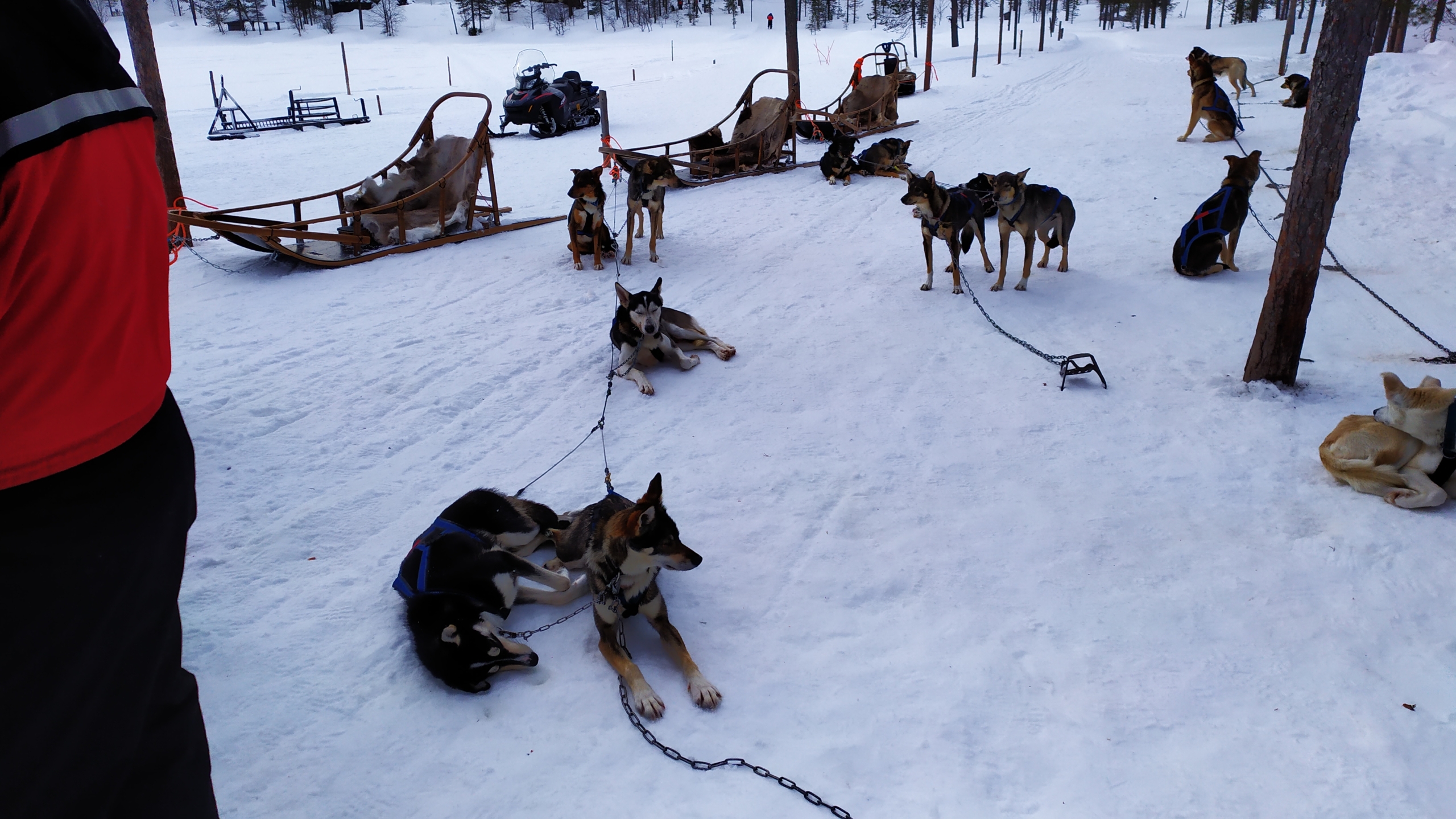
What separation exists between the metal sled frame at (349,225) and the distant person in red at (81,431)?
6.94 meters

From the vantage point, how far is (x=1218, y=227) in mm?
6684

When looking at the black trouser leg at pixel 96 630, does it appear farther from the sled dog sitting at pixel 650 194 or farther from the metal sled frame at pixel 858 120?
the metal sled frame at pixel 858 120

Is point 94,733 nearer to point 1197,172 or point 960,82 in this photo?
point 1197,172

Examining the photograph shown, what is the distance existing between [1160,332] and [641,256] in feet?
15.0

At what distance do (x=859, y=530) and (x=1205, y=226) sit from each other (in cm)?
478

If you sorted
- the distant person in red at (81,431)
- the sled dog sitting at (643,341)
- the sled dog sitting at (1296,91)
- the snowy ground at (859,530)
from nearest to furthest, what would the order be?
1. the distant person in red at (81,431)
2. the snowy ground at (859,530)
3. the sled dog sitting at (643,341)
4. the sled dog sitting at (1296,91)

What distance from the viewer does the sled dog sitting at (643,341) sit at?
538 cm

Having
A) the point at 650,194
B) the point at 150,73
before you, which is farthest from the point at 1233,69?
the point at 150,73

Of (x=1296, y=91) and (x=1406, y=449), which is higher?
(x=1296, y=91)

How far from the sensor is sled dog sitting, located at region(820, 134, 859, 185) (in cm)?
1120

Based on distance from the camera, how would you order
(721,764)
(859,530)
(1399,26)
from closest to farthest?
(721,764), (859,530), (1399,26)

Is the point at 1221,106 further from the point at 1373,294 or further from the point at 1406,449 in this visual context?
the point at 1406,449

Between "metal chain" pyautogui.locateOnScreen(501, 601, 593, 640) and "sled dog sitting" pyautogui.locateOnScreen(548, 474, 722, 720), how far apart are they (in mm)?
190

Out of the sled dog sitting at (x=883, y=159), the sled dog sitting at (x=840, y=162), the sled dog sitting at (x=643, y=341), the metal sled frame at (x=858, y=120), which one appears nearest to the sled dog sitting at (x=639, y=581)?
the sled dog sitting at (x=643, y=341)
